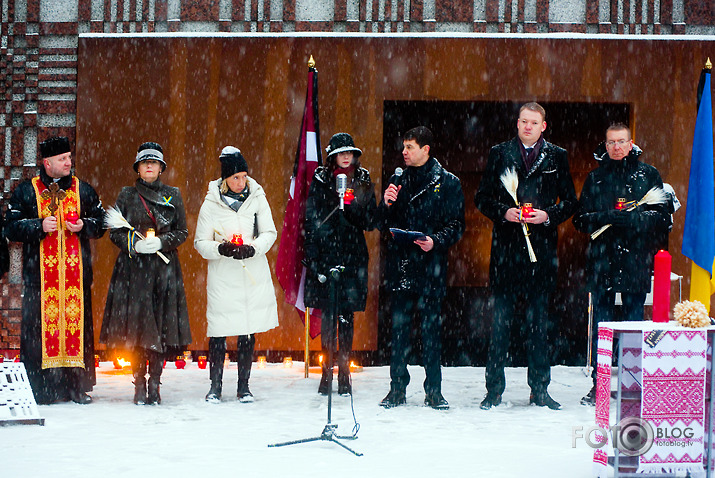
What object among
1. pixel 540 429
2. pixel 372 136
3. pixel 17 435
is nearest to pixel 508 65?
pixel 372 136

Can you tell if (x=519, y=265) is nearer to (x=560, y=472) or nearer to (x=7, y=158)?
(x=560, y=472)

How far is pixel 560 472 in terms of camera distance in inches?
163

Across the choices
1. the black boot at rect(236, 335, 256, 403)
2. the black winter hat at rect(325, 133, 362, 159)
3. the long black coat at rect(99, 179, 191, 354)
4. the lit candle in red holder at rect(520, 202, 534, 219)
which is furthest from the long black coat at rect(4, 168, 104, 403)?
the lit candle in red holder at rect(520, 202, 534, 219)

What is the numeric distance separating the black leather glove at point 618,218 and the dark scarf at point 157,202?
2.99 m

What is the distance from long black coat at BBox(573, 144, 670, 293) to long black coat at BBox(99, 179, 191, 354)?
2.81m

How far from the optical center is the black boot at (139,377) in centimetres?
589

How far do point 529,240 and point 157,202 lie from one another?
2538 mm

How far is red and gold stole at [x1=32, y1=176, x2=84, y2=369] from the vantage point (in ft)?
19.5

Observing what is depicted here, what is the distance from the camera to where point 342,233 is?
619cm

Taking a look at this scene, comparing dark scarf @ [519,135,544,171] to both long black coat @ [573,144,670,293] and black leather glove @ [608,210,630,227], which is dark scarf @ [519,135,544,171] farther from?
black leather glove @ [608,210,630,227]

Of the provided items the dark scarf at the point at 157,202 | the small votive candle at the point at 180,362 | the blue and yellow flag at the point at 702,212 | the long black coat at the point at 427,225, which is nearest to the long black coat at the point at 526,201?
the long black coat at the point at 427,225

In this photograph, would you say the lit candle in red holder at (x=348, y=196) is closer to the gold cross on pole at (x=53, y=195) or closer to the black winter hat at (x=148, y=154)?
the black winter hat at (x=148, y=154)

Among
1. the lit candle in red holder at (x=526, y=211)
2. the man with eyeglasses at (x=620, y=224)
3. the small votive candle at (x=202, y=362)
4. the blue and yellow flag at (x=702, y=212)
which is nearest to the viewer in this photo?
the lit candle in red holder at (x=526, y=211)

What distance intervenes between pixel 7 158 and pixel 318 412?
417 cm
